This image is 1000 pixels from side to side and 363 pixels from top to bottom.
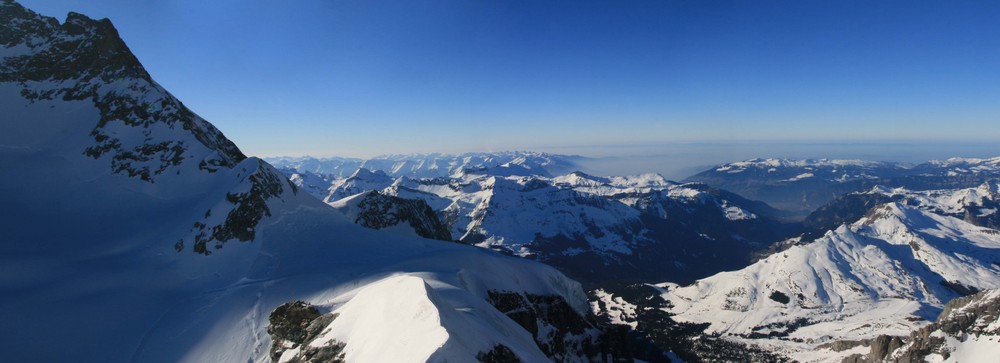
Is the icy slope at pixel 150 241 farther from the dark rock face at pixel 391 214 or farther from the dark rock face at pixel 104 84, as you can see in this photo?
the dark rock face at pixel 391 214

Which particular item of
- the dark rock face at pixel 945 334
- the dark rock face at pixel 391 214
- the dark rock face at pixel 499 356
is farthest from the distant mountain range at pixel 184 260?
the dark rock face at pixel 945 334

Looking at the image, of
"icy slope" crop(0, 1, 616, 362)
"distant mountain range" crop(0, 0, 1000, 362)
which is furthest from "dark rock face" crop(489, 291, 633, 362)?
"icy slope" crop(0, 1, 616, 362)

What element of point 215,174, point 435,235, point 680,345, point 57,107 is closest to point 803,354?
point 680,345

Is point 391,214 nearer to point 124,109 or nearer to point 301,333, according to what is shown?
point 124,109

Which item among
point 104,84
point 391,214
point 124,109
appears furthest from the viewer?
point 391,214

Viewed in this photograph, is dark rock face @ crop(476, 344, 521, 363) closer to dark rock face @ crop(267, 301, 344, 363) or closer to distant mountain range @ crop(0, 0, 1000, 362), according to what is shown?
distant mountain range @ crop(0, 0, 1000, 362)

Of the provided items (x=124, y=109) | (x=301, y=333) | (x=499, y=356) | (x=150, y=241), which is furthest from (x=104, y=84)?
(x=499, y=356)
